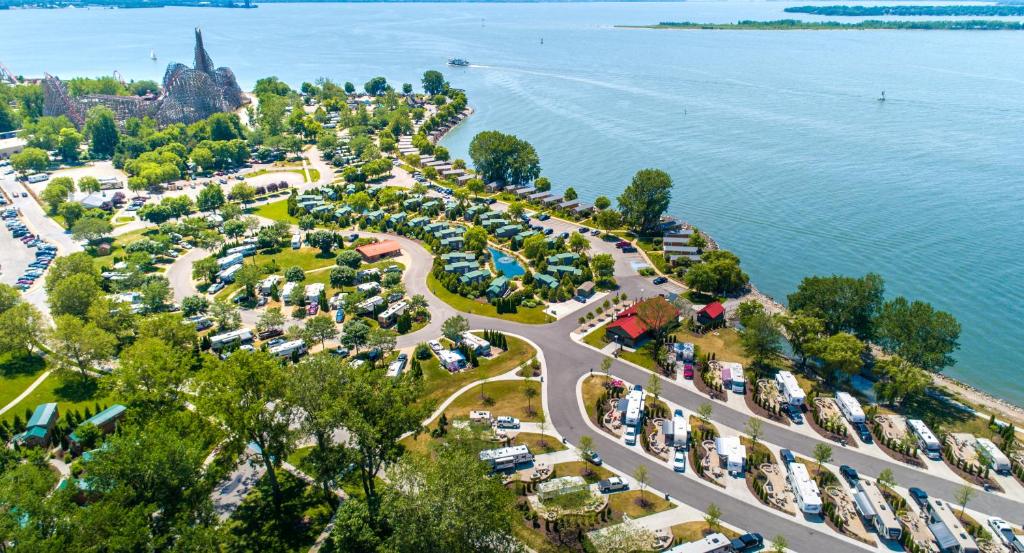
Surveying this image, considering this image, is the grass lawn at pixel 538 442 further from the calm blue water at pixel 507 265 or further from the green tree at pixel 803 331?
the calm blue water at pixel 507 265

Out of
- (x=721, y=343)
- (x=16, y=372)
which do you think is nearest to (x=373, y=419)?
(x=721, y=343)

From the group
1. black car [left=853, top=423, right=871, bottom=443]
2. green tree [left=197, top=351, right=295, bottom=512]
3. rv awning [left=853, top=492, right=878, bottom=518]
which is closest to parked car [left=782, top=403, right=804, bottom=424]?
black car [left=853, top=423, right=871, bottom=443]

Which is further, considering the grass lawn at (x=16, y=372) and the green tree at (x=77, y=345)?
the green tree at (x=77, y=345)

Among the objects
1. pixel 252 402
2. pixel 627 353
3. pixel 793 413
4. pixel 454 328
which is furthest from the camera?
pixel 627 353

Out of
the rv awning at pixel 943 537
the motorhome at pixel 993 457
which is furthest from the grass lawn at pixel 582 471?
the motorhome at pixel 993 457

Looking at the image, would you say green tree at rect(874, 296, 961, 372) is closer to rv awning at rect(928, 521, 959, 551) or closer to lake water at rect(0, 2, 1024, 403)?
lake water at rect(0, 2, 1024, 403)

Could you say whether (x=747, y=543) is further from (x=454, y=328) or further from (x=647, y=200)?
(x=647, y=200)

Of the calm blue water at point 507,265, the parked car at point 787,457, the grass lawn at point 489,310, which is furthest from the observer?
the calm blue water at point 507,265

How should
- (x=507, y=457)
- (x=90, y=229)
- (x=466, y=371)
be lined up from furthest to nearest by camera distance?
(x=90, y=229), (x=466, y=371), (x=507, y=457)
